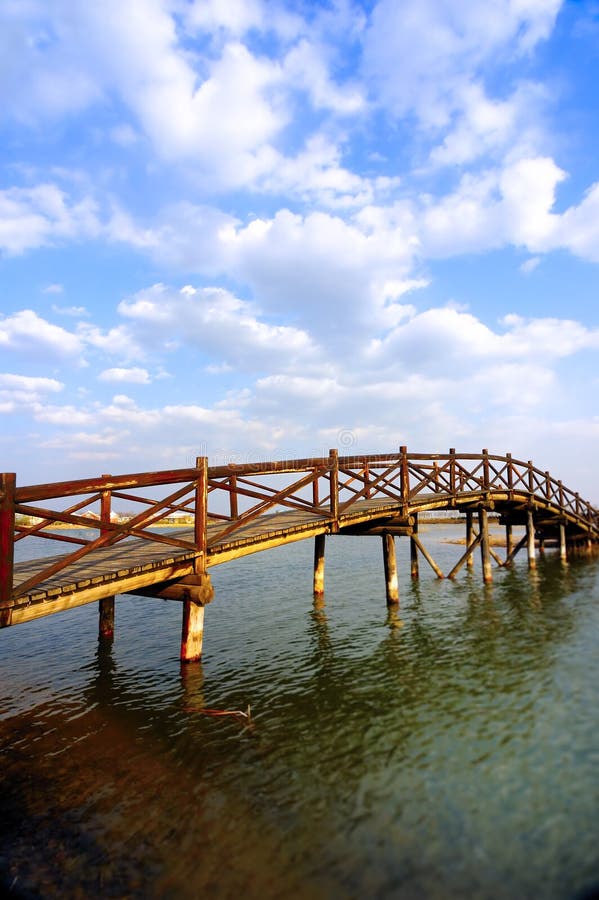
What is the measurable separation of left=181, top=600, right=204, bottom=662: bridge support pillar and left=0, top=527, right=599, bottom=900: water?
390 mm

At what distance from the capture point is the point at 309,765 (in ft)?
20.5

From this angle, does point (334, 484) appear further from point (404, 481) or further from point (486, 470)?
point (486, 470)

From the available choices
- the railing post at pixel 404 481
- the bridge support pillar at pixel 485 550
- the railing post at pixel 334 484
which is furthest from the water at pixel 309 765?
the bridge support pillar at pixel 485 550

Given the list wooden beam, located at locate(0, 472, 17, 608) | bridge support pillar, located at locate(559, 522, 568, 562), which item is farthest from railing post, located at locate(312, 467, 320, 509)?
bridge support pillar, located at locate(559, 522, 568, 562)

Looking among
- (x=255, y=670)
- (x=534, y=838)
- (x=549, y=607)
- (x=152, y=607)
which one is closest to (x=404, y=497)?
(x=549, y=607)

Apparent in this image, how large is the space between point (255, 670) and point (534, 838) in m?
6.22

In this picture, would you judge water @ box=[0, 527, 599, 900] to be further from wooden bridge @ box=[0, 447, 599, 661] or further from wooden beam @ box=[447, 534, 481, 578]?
wooden beam @ box=[447, 534, 481, 578]

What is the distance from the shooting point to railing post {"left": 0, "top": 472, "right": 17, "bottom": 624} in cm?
639

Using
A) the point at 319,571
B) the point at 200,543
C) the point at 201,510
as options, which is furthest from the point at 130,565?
the point at 319,571

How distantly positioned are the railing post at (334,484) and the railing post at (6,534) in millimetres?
7592

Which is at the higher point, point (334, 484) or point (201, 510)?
point (334, 484)

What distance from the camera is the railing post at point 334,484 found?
12414 millimetres

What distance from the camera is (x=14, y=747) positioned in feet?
22.7

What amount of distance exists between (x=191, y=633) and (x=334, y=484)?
4997 millimetres
